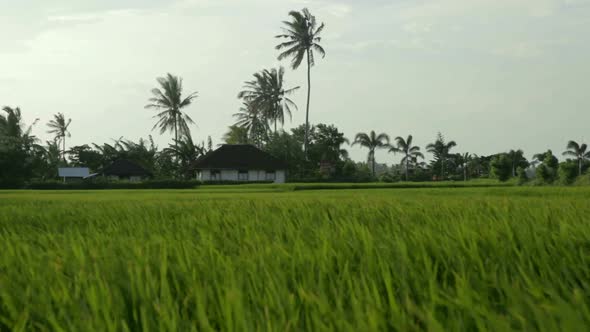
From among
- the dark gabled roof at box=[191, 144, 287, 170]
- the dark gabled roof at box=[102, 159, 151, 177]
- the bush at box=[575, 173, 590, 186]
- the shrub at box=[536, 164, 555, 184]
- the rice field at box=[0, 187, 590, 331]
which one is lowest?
the rice field at box=[0, 187, 590, 331]

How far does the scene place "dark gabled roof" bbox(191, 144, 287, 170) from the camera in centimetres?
5762

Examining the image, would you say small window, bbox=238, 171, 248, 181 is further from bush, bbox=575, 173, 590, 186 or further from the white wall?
bush, bbox=575, 173, 590, 186

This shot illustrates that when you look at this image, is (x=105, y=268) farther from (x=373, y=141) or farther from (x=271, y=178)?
(x=373, y=141)

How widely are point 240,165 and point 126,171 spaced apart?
535 inches

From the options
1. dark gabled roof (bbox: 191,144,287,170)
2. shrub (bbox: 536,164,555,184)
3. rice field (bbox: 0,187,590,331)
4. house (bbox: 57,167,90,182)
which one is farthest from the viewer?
house (bbox: 57,167,90,182)

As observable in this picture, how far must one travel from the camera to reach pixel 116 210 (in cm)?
626

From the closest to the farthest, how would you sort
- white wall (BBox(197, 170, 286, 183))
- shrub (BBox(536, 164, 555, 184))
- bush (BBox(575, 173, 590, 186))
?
bush (BBox(575, 173, 590, 186))
shrub (BBox(536, 164, 555, 184))
white wall (BBox(197, 170, 286, 183))

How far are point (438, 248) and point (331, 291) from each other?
743 millimetres

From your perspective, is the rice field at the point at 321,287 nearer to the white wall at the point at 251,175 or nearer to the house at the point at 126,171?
the white wall at the point at 251,175

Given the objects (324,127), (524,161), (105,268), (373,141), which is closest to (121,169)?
(324,127)

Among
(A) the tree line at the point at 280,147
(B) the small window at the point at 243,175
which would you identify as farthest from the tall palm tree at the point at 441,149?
(B) the small window at the point at 243,175

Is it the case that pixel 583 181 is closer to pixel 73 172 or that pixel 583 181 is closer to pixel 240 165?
pixel 240 165

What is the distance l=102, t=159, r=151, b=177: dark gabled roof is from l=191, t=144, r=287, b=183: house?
7299 millimetres

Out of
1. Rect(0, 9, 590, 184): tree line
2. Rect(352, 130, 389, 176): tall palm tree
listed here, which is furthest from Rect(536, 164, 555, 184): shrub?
Rect(352, 130, 389, 176): tall palm tree
